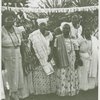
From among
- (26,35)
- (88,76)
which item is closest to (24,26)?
(26,35)

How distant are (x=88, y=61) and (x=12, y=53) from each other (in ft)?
1.58

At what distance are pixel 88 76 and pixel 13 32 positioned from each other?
55 centimetres

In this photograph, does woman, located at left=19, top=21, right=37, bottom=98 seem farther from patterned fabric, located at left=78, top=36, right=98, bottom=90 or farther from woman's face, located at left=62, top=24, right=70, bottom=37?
patterned fabric, located at left=78, top=36, right=98, bottom=90

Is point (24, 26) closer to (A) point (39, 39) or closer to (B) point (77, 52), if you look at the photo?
(A) point (39, 39)

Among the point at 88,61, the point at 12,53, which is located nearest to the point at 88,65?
the point at 88,61

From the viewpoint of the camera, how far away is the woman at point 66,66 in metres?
1.74

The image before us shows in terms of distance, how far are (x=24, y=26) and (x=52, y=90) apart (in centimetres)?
43

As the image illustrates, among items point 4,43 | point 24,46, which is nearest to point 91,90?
point 24,46

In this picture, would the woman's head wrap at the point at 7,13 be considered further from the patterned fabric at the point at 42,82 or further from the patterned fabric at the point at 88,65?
the patterned fabric at the point at 88,65

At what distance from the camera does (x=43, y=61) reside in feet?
5.70

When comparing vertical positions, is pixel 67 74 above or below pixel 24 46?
below

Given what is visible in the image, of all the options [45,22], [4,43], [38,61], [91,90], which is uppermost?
[45,22]

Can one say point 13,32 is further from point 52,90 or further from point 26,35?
point 52,90

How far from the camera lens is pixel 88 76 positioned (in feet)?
5.78
